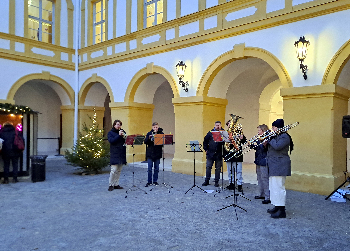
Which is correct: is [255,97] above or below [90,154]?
above

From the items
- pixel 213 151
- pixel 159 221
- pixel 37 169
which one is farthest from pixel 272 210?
pixel 37 169

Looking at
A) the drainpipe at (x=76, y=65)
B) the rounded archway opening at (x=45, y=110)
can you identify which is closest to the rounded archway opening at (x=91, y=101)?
the drainpipe at (x=76, y=65)

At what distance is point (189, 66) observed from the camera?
9.27 m

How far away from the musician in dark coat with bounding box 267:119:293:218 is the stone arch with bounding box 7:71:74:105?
10.6 metres

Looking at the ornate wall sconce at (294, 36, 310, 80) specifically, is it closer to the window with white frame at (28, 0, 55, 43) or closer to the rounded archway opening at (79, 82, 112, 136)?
the rounded archway opening at (79, 82, 112, 136)

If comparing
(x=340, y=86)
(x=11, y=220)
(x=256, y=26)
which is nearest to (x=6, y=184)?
(x=11, y=220)

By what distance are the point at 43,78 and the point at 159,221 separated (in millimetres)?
10201

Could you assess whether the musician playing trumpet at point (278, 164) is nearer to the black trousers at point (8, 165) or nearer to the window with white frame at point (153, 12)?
the black trousers at point (8, 165)

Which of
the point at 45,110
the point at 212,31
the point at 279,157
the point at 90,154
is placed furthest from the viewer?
the point at 45,110

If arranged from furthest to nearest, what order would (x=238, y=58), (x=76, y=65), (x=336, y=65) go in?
(x=76, y=65) → (x=238, y=58) → (x=336, y=65)

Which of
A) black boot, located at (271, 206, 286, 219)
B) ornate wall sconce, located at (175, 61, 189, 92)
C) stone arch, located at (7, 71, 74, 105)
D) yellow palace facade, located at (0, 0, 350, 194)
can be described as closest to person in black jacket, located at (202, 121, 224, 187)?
yellow palace facade, located at (0, 0, 350, 194)

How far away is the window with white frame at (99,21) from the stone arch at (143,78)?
2865 mm

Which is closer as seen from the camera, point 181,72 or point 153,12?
point 181,72

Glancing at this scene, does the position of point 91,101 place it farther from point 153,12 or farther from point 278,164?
point 278,164
